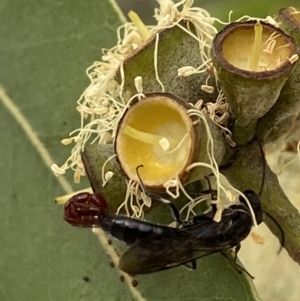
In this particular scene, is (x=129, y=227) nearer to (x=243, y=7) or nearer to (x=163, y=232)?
(x=163, y=232)

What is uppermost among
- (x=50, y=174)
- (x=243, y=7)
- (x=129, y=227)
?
(x=129, y=227)

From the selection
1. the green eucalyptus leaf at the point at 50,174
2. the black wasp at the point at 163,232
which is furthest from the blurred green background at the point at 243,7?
the black wasp at the point at 163,232

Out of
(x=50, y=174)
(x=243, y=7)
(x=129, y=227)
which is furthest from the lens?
(x=243, y=7)

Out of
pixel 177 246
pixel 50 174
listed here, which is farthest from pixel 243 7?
pixel 177 246

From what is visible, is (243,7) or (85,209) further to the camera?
(243,7)

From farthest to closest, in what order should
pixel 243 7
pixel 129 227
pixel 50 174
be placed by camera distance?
pixel 243 7 < pixel 50 174 < pixel 129 227

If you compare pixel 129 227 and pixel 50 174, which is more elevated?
pixel 129 227

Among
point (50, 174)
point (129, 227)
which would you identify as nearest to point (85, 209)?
point (129, 227)

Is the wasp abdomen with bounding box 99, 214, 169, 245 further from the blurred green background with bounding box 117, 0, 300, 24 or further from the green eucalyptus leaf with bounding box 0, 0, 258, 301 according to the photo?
the blurred green background with bounding box 117, 0, 300, 24

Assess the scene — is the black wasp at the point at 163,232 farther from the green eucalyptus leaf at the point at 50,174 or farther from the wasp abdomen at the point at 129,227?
the green eucalyptus leaf at the point at 50,174

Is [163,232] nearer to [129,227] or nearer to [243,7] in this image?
[129,227]
